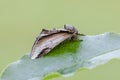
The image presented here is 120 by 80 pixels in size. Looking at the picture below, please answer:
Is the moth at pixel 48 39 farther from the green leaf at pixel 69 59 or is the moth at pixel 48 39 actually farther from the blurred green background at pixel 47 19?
the blurred green background at pixel 47 19

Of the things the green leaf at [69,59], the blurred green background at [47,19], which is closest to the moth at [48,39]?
the green leaf at [69,59]

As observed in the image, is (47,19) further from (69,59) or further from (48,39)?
(69,59)

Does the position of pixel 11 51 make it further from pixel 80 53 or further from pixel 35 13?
pixel 80 53

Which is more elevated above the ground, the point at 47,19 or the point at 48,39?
the point at 47,19

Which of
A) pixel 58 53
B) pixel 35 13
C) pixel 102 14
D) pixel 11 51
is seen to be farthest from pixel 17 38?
pixel 58 53

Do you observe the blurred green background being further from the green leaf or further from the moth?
the green leaf

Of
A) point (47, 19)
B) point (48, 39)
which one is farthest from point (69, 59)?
point (47, 19)
